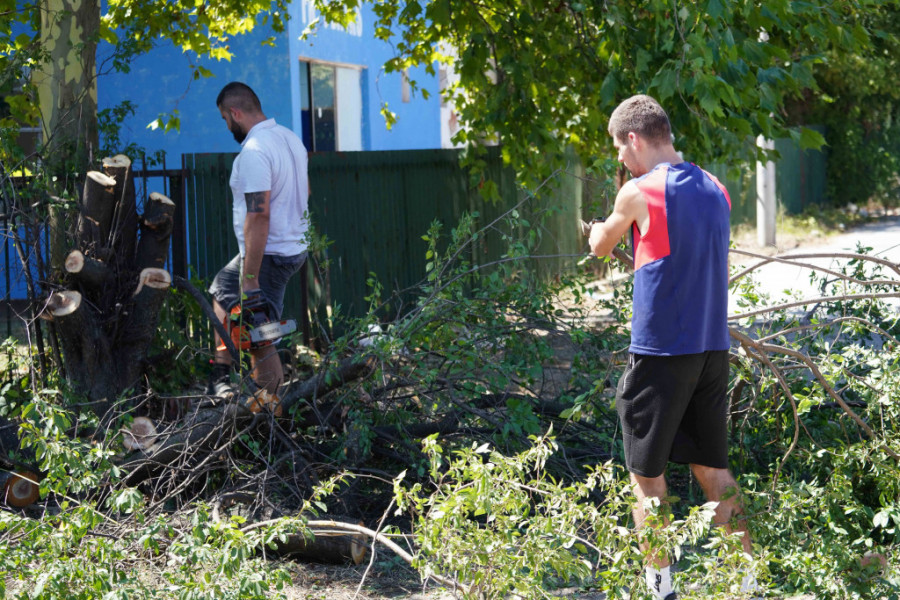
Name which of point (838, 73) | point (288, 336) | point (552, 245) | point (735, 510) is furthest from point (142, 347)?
point (838, 73)

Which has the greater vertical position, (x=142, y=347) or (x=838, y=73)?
(x=838, y=73)

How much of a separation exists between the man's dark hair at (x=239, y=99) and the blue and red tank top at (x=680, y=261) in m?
3.07

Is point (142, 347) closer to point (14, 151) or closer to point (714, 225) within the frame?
point (14, 151)

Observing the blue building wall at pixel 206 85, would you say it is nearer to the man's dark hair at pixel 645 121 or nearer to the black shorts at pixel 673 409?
the man's dark hair at pixel 645 121

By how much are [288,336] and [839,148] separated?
22.2m

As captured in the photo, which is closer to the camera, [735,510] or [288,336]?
[735,510]

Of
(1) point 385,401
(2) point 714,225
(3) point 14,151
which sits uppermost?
(3) point 14,151

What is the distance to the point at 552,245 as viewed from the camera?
12.2m

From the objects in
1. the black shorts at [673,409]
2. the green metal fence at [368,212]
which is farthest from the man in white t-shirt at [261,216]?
the black shorts at [673,409]

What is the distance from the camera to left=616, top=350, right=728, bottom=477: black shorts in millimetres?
3658

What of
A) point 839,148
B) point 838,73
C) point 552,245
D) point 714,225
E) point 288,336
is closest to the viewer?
point 714,225

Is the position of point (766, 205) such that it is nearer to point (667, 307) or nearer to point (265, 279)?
point (265, 279)

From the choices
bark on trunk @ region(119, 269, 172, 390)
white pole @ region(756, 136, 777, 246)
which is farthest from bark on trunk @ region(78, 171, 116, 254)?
white pole @ region(756, 136, 777, 246)

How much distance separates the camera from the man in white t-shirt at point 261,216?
18.4ft
